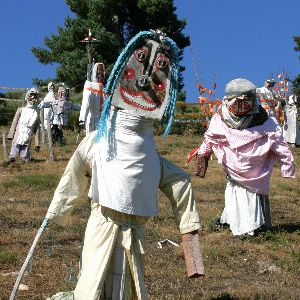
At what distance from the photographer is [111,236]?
190 inches

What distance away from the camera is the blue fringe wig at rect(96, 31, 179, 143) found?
5.05m

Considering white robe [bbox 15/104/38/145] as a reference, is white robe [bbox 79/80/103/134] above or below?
above

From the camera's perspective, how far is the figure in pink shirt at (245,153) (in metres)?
8.41

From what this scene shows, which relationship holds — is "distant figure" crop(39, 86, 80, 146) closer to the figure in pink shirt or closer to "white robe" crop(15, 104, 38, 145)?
"white robe" crop(15, 104, 38, 145)

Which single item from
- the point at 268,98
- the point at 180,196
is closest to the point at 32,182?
the point at 180,196

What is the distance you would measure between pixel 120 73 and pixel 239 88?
133 inches

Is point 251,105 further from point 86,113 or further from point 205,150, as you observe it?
point 86,113

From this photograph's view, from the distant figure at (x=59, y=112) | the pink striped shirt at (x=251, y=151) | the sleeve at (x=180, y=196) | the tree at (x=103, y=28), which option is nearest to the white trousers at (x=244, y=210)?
the pink striped shirt at (x=251, y=151)

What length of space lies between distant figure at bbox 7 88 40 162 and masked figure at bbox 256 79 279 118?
5705 mm

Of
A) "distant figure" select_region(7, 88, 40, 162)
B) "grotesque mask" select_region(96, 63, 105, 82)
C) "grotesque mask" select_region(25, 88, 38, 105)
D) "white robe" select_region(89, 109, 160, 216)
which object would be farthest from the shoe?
"grotesque mask" select_region(25, 88, 38, 105)

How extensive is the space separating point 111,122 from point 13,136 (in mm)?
11454

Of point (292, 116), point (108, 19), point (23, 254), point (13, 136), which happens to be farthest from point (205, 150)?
point (108, 19)

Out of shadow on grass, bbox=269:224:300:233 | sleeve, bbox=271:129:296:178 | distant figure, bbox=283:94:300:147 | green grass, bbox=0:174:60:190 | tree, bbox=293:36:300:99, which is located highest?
tree, bbox=293:36:300:99

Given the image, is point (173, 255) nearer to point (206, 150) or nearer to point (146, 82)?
point (206, 150)
